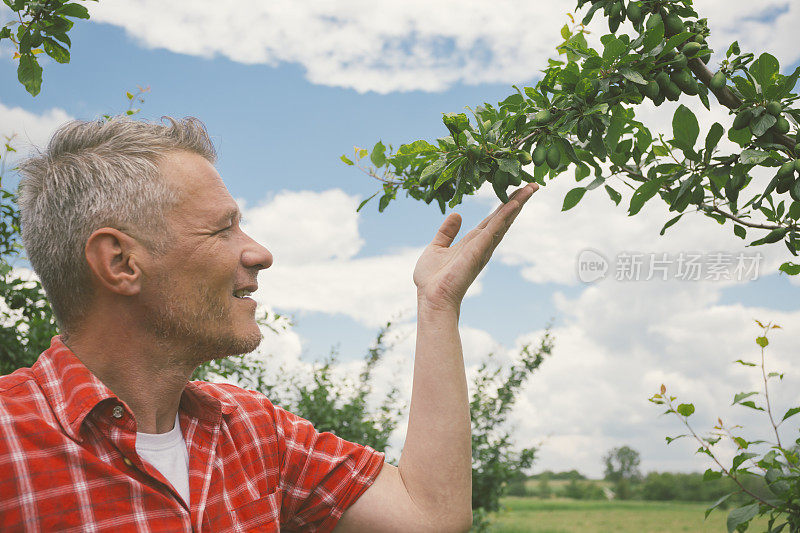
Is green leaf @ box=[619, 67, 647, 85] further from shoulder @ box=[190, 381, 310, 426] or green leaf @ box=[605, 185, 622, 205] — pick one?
shoulder @ box=[190, 381, 310, 426]

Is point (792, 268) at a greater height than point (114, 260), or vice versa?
point (792, 268)

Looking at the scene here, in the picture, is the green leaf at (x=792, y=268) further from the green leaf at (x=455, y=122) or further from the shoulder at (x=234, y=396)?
the shoulder at (x=234, y=396)

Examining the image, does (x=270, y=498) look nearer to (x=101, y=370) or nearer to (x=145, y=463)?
(x=145, y=463)

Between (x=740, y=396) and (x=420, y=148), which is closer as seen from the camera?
(x=420, y=148)

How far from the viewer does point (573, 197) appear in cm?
225

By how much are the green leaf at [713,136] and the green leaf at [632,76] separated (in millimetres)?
349

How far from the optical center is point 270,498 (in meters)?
1.86

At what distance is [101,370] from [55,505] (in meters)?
0.39

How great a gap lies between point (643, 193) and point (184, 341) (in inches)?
59.0

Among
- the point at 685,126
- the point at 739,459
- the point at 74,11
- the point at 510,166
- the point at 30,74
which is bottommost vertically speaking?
the point at 739,459

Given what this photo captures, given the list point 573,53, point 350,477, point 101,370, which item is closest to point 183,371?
point 101,370

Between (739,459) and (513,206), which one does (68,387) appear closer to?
(513,206)

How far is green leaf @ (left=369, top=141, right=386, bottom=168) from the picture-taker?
2.38 metres

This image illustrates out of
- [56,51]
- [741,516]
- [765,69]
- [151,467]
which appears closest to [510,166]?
[765,69]
